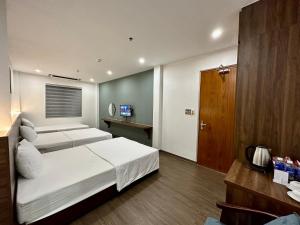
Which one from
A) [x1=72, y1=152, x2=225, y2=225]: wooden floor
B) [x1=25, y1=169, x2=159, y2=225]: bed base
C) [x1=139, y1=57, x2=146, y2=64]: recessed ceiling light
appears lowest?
[x1=72, y1=152, x2=225, y2=225]: wooden floor

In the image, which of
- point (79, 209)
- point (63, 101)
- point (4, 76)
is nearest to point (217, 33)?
point (4, 76)

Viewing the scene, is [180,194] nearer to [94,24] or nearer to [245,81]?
[245,81]

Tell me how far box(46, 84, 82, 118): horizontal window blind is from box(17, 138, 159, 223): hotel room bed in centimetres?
411

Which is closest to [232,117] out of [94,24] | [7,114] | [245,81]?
[245,81]

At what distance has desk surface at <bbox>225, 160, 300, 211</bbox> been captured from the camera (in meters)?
1.03

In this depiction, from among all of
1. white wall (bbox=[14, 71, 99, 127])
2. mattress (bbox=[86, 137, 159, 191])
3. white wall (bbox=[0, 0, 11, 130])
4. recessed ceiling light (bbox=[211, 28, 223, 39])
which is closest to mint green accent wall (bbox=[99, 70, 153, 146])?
mattress (bbox=[86, 137, 159, 191])

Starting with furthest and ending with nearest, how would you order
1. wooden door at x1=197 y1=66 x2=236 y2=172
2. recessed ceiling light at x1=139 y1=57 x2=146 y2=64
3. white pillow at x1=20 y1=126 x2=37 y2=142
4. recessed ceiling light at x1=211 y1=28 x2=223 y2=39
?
recessed ceiling light at x1=139 y1=57 x2=146 y2=64, white pillow at x1=20 y1=126 x2=37 y2=142, wooden door at x1=197 y1=66 x2=236 y2=172, recessed ceiling light at x1=211 y1=28 x2=223 y2=39

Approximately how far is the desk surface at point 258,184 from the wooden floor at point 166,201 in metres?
0.83

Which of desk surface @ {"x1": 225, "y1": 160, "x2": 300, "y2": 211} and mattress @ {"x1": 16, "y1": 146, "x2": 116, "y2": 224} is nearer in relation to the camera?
desk surface @ {"x1": 225, "y1": 160, "x2": 300, "y2": 211}

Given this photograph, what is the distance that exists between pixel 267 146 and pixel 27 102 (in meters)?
7.12

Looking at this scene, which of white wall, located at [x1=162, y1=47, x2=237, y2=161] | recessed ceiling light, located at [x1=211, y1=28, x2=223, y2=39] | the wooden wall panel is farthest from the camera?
white wall, located at [x1=162, y1=47, x2=237, y2=161]

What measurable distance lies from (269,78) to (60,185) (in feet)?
8.64

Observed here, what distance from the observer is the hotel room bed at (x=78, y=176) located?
4.56 feet

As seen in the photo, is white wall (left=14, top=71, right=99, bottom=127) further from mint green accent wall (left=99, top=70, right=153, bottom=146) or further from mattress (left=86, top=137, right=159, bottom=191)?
mattress (left=86, top=137, right=159, bottom=191)
